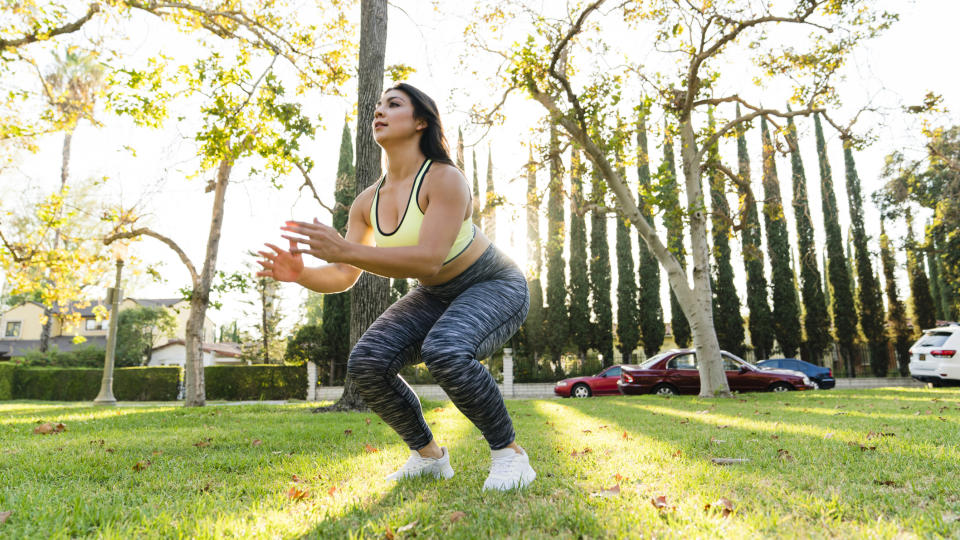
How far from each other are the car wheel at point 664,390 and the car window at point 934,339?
7189 mm

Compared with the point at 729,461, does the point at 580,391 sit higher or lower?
lower

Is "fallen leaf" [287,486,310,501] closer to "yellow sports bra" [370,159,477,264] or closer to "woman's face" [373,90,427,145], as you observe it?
"yellow sports bra" [370,159,477,264]

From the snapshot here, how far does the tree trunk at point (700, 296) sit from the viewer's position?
42.0 feet

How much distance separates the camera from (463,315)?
2.62 m

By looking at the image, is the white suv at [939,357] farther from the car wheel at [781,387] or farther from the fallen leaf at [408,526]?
the fallen leaf at [408,526]

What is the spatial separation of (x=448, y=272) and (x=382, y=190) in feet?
1.90

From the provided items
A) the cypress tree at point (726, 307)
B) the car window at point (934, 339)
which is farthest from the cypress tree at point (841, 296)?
the car window at point (934, 339)

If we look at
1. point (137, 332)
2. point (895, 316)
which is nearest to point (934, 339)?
point (895, 316)

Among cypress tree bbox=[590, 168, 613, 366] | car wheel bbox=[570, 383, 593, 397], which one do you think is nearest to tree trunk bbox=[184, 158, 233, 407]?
car wheel bbox=[570, 383, 593, 397]

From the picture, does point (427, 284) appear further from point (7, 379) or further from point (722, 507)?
point (7, 379)

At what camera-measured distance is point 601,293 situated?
32.6 m

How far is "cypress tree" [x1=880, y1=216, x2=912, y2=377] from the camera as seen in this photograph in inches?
1208

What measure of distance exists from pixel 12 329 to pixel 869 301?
68131mm

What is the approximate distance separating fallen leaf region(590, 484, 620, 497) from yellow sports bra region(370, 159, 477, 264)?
4.09ft
